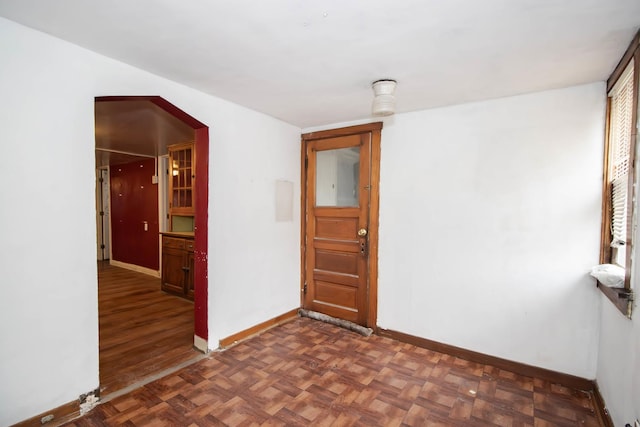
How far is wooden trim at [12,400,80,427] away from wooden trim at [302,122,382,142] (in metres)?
3.31

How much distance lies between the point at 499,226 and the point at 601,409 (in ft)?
4.78

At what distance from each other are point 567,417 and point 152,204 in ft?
21.4

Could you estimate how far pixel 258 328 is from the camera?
11.2 feet

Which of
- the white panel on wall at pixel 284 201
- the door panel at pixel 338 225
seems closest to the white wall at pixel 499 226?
the door panel at pixel 338 225

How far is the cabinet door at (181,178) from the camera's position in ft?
15.3

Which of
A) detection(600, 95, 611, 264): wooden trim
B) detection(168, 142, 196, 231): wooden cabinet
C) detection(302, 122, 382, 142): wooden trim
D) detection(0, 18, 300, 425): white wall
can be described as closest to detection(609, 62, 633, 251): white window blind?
detection(600, 95, 611, 264): wooden trim

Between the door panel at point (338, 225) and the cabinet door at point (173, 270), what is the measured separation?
197cm

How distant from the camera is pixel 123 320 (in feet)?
12.1

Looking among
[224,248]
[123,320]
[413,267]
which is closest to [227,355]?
[224,248]

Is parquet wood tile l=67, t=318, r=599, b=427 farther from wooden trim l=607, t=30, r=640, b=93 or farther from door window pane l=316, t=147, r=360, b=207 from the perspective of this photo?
wooden trim l=607, t=30, r=640, b=93

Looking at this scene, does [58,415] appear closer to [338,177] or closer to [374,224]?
[374,224]

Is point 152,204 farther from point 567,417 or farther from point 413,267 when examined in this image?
point 567,417

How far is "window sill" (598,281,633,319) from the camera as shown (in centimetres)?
170

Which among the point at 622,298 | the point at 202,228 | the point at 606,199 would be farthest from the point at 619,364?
the point at 202,228
